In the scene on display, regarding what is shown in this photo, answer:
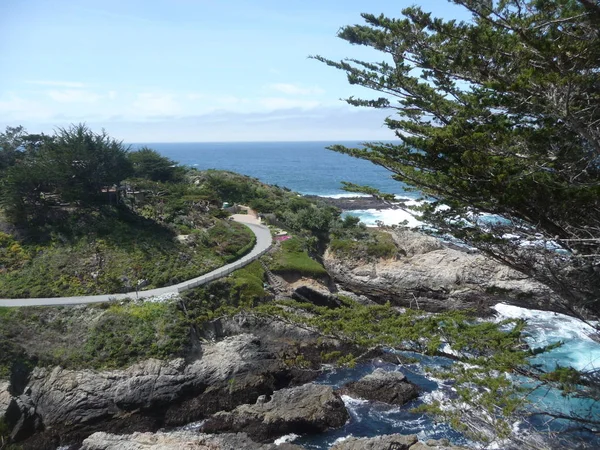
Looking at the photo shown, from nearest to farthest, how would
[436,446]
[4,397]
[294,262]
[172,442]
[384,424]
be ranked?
[436,446] < [172,442] < [384,424] < [4,397] < [294,262]

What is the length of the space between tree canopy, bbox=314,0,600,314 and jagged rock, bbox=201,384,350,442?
11443mm

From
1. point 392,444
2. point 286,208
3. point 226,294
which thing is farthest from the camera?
point 286,208

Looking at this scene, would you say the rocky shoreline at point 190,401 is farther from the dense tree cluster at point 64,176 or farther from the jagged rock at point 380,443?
the dense tree cluster at point 64,176

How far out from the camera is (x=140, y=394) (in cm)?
1970

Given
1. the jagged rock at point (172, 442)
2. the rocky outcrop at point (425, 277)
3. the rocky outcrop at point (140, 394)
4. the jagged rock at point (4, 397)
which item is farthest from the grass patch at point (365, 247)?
the jagged rock at point (4, 397)

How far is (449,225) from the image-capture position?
10.6m

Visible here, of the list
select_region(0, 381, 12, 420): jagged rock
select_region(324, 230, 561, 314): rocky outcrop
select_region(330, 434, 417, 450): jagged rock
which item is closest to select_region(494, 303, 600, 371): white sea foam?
select_region(324, 230, 561, 314): rocky outcrop

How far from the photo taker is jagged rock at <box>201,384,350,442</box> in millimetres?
17812

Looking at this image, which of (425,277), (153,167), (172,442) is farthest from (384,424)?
(153,167)

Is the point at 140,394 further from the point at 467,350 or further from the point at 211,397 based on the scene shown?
the point at 467,350

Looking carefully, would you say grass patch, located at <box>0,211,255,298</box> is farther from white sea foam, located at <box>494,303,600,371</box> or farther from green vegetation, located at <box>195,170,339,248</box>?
white sea foam, located at <box>494,303,600,371</box>

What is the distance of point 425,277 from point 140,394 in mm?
21988

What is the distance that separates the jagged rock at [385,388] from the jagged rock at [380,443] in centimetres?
429

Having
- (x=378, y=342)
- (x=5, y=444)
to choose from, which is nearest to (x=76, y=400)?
(x=5, y=444)
